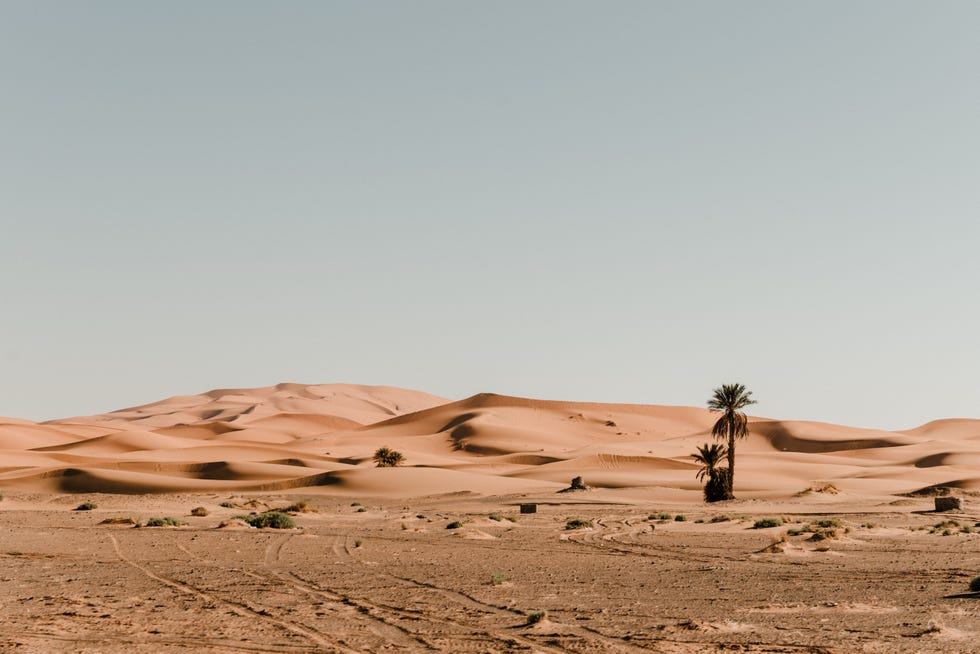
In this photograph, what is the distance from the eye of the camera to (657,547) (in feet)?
90.0

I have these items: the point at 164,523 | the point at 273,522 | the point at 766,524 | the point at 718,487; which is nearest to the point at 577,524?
the point at 766,524

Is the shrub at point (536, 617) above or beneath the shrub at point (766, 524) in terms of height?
beneath

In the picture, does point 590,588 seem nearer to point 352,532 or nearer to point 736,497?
point 352,532

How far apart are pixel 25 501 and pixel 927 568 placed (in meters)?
47.3

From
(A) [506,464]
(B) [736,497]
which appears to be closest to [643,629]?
(B) [736,497]

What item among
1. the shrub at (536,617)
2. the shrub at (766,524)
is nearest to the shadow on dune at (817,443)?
the shrub at (766,524)

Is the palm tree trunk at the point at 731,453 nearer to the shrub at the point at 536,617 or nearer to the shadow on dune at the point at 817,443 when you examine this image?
the shrub at the point at 536,617

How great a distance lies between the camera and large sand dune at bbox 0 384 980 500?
233 ft

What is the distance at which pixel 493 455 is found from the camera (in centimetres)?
11900

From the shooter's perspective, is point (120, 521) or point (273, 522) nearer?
point (273, 522)

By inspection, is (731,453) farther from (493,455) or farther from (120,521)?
(493,455)

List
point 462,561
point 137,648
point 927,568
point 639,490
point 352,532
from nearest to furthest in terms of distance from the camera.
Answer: point 137,648, point 927,568, point 462,561, point 352,532, point 639,490

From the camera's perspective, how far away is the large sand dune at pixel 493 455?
7094cm

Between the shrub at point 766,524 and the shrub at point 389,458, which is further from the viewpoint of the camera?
the shrub at point 389,458
